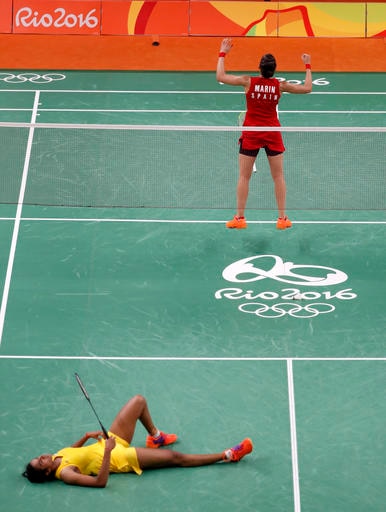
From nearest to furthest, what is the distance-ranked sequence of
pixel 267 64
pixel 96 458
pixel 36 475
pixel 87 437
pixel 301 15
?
1. pixel 36 475
2. pixel 96 458
3. pixel 87 437
4. pixel 267 64
5. pixel 301 15

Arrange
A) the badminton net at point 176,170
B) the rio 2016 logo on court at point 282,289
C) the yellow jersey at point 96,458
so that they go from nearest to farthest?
the yellow jersey at point 96,458 → the rio 2016 logo on court at point 282,289 → the badminton net at point 176,170

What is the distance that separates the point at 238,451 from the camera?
1231 centimetres

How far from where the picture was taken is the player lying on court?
1190 centimetres

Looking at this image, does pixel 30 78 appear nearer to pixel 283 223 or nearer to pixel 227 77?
pixel 227 77

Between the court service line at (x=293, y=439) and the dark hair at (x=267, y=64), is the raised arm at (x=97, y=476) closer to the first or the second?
the court service line at (x=293, y=439)

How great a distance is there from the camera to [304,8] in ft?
72.3

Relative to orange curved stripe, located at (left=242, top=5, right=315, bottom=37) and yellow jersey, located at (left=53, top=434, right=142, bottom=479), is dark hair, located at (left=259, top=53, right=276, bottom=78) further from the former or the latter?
orange curved stripe, located at (left=242, top=5, right=315, bottom=37)

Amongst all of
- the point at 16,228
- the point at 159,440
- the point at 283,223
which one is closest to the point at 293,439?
the point at 159,440

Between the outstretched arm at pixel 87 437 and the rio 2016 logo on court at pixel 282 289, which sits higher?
the rio 2016 logo on court at pixel 282 289

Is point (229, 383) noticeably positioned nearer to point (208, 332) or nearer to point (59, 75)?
point (208, 332)

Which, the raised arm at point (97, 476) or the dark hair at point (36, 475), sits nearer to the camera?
the raised arm at point (97, 476)

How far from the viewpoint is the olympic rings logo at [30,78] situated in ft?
68.1

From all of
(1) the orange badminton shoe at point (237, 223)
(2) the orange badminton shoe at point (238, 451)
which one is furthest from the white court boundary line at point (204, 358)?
(1) the orange badminton shoe at point (237, 223)

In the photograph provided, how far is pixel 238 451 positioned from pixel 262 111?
4.77m
